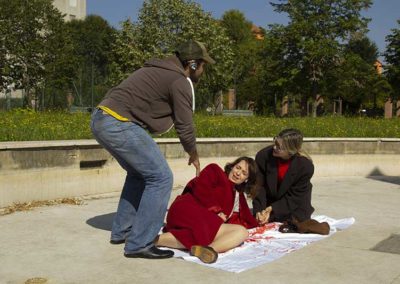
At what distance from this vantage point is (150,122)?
4406 millimetres

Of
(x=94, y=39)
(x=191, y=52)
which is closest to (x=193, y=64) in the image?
(x=191, y=52)

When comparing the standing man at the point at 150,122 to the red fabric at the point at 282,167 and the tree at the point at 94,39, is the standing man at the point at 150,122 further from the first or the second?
the tree at the point at 94,39

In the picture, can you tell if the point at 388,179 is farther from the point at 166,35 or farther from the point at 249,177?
the point at 166,35

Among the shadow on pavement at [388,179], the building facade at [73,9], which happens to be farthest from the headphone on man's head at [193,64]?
the building facade at [73,9]

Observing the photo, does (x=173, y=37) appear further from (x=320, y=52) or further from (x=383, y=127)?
(x=383, y=127)

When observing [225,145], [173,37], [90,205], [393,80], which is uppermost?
[173,37]

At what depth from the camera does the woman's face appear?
197 inches

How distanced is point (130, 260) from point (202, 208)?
0.74 meters

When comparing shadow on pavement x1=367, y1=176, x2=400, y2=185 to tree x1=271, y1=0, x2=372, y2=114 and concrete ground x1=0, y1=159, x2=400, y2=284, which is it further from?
tree x1=271, y1=0, x2=372, y2=114

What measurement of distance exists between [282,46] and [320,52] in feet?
8.76

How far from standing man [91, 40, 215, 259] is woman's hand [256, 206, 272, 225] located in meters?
1.43

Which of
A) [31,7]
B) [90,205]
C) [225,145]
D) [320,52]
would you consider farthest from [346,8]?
[90,205]

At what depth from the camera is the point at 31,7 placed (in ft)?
85.5

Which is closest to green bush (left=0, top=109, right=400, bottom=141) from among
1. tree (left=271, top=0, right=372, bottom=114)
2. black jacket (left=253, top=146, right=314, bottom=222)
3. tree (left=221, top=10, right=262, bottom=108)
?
black jacket (left=253, top=146, right=314, bottom=222)
